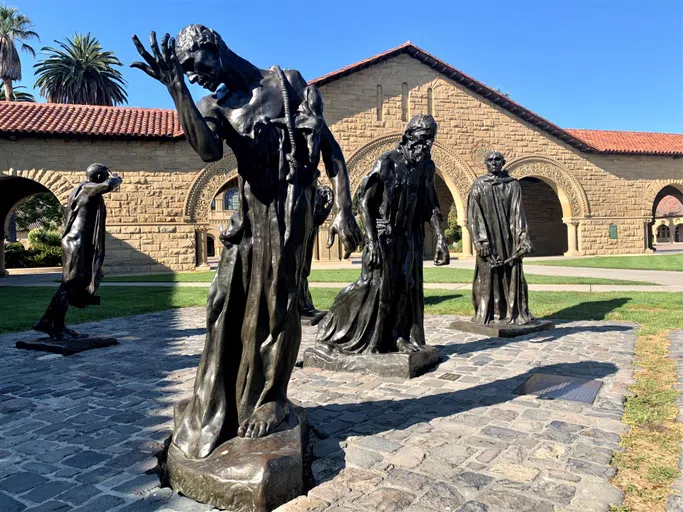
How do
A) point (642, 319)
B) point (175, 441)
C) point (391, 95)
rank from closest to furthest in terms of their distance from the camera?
point (175, 441)
point (642, 319)
point (391, 95)

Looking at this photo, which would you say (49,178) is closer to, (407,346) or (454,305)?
(454,305)

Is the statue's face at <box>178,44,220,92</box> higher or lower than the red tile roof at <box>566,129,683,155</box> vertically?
lower

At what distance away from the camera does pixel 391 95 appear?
24406 mm

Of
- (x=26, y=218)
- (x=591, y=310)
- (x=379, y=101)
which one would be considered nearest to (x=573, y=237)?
(x=379, y=101)

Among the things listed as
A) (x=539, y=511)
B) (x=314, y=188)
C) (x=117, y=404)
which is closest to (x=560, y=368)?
(x=539, y=511)

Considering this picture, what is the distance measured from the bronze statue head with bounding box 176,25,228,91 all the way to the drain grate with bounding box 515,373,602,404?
3.56 metres

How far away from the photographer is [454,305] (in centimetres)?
1011

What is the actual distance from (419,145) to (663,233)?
73.8 meters

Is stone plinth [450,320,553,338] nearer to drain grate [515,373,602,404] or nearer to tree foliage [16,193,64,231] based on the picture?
drain grate [515,373,602,404]

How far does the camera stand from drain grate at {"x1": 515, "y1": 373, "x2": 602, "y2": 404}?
4191 millimetres

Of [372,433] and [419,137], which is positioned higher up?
[419,137]

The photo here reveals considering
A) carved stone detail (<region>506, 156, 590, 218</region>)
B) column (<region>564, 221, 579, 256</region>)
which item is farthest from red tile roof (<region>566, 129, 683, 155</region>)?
column (<region>564, 221, 579, 256</region>)

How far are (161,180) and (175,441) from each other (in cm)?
2072

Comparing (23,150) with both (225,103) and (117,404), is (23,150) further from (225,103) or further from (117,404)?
(225,103)
